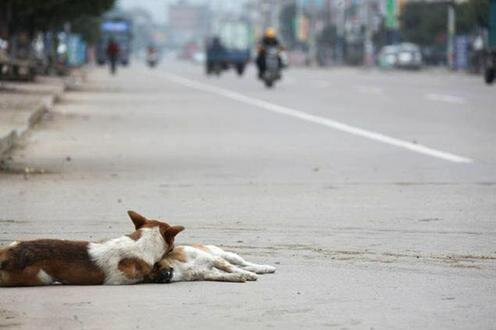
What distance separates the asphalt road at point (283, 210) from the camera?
8.85m

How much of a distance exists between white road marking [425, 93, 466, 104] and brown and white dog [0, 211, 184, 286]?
3234 centimetres

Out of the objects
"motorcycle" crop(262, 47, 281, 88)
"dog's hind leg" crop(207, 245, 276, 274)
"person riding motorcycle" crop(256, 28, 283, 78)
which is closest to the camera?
"dog's hind leg" crop(207, 245, 276, 274)

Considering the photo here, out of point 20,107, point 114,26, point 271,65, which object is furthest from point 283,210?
point 114,26

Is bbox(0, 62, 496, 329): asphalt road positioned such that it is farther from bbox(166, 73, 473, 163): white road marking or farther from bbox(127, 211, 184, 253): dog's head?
bbox(127, 211, 184, 253): dog's head

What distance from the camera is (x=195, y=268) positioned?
981 cm

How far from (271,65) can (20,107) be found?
24.5 meters

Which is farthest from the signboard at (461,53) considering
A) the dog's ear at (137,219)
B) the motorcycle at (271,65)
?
the dog's ear at (137,219)

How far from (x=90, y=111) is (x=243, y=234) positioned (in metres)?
24.1

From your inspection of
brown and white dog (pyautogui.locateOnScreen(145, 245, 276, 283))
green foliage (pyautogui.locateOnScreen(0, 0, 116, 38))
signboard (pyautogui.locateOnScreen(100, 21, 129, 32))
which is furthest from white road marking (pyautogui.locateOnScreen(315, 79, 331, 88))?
signboard (pyautogui.locateOnScreen(100, 21, 129, 32))

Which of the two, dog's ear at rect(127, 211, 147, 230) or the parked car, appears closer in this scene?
dog's ear at rect(127, 211, 147, 230)

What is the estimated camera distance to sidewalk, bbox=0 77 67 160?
75.2 ft

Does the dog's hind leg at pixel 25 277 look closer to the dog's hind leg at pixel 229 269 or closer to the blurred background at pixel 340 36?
the dog's hind leg at pixel 229 269

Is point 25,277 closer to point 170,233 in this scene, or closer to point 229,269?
point 170,233

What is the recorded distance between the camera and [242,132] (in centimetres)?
2788
